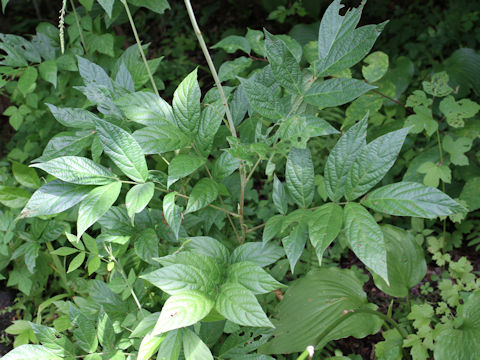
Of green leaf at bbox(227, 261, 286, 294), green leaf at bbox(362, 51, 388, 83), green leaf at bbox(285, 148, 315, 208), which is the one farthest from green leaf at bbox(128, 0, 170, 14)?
green leaf at bbox(227, 261, 286, 294)

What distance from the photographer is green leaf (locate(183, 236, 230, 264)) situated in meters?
1.35

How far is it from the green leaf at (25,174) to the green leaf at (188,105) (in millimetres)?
802

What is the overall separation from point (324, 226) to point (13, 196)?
1326mm

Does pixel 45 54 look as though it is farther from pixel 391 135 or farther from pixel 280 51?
pixel 391 135

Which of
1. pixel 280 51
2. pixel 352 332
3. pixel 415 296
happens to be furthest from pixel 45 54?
A: pixel 415 296

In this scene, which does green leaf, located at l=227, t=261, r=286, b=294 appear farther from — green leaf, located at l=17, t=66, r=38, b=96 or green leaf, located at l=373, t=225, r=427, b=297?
green leaf, located at l=17, t=66, r=38, b=96

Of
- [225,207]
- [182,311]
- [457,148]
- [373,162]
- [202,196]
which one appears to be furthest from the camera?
[457,148]

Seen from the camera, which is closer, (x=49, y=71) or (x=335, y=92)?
(x=335, y=92)

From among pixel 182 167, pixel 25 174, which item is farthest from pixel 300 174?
pixel 25 174

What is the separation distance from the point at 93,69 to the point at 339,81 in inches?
35.3

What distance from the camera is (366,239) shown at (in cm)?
108

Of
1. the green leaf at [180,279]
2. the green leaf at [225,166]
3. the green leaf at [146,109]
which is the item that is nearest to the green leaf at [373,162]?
the green leaf at [225,166]

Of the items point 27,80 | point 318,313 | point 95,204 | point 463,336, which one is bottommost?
point 463,336

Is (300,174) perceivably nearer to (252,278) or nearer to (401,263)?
(252,278)
